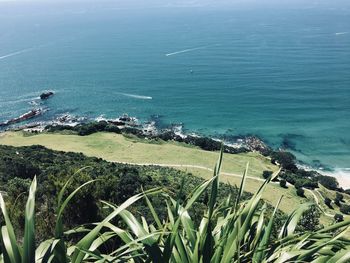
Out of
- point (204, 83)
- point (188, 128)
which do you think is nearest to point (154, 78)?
point (204, 83)

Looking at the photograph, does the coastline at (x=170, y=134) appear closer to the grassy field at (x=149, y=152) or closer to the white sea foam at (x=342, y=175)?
the white sea foam at (x=342, y=175)

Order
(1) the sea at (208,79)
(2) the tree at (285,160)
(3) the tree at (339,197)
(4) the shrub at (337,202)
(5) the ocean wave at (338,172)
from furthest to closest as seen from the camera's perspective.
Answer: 1. (1) the sea at (208,79)
2. (2) the tree at (285,160)
3. (5) the ocean wave at (338,172)
4. (3) the tree at (339,197)
5. (4) the shrub at (337,202)

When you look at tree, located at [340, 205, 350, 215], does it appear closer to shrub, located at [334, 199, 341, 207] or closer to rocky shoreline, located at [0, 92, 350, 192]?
shrub, located at [334, 199, 341, 207]

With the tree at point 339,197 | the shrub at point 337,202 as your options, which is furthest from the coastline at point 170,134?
the shrub at point 337,202

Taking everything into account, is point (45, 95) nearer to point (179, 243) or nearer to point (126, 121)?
point (126, 121)

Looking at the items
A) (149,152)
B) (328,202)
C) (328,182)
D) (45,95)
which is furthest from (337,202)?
(45,95)

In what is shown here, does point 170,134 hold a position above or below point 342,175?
above

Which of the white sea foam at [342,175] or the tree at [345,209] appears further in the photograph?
the white sea foam at [342,175]
